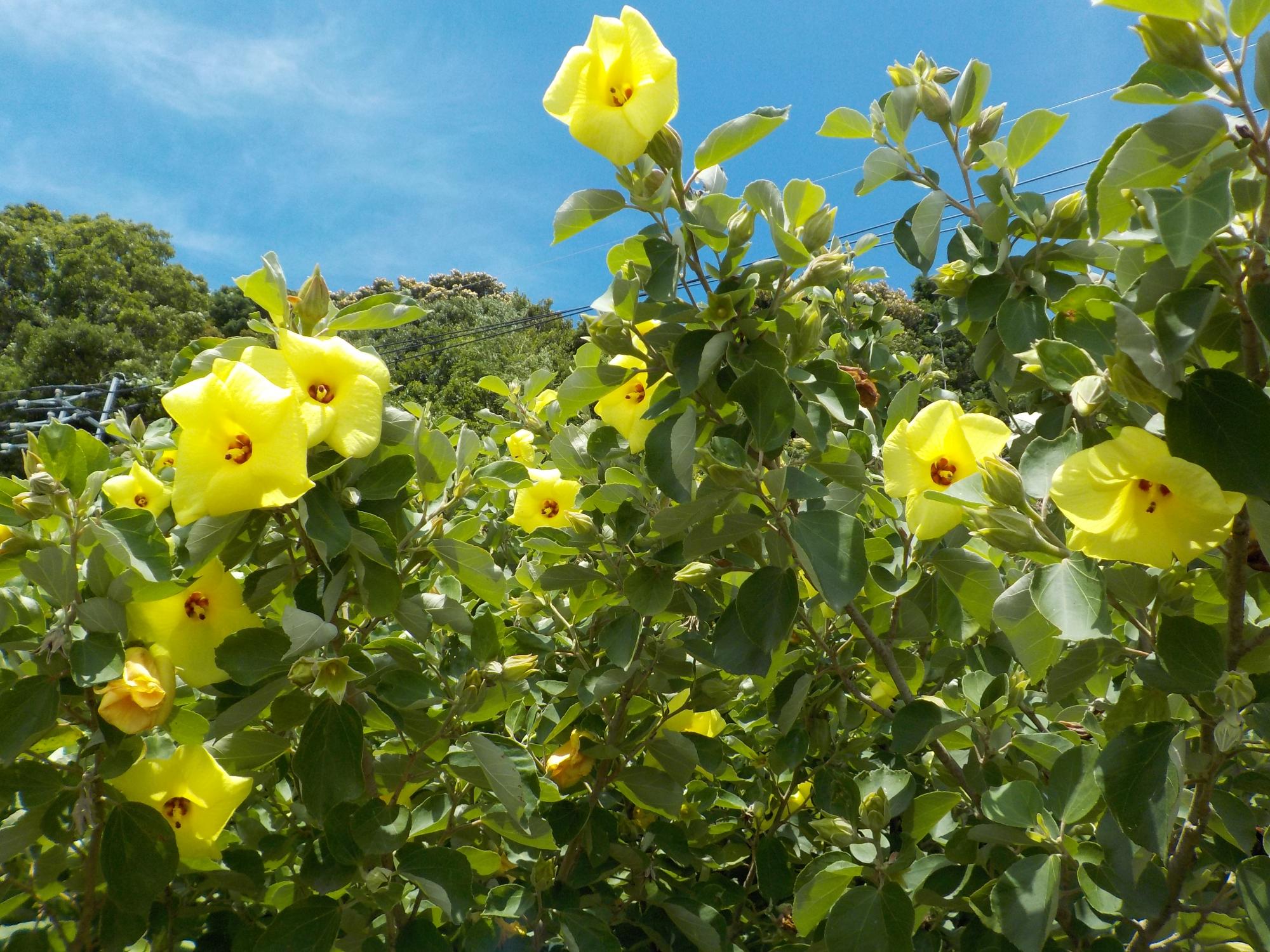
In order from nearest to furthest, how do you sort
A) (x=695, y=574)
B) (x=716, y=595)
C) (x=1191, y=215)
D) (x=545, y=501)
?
(x=1191, y=215) < (x=695, y=574) < (x=716, y=595) < (x=545, y=501)

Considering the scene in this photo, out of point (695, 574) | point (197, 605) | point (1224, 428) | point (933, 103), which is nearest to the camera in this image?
point (1224, 428)

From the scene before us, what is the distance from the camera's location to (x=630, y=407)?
166 cm

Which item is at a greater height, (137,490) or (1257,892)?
(137,490)

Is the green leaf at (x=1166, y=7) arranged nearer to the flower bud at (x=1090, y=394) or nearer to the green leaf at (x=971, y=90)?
the flower bud at (x=1090, y=394)

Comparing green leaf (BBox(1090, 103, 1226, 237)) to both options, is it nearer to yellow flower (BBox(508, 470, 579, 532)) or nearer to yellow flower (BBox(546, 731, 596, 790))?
yellow flower (BBox(546, 731, 596, 790))

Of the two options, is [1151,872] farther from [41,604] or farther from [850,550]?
[41,604]

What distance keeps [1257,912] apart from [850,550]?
684 mm

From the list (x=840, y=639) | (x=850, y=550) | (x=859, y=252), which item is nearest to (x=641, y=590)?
(x=850, y=550)

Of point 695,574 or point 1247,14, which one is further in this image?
point 695,574

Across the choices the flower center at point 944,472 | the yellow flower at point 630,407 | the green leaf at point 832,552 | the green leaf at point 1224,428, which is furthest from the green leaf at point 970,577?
the yellow flower at point 630,407

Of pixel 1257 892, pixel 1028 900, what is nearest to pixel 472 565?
pixel 1028 900

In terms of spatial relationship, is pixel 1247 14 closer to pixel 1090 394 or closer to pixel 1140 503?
pixel 1090 394

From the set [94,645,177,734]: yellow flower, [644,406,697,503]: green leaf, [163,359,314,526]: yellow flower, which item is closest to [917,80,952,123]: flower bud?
[644,406,697,503]: green leaf

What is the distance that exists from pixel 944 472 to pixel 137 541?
1274 millimetres
